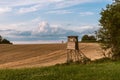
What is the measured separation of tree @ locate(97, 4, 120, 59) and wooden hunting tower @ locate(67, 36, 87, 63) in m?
2.23

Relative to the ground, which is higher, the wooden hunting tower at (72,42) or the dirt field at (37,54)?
the wooden hunting tower at (72,42)

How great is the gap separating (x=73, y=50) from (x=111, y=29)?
12.3ft

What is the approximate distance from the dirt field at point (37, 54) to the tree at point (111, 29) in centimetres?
398

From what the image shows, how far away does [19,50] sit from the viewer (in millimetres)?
52562

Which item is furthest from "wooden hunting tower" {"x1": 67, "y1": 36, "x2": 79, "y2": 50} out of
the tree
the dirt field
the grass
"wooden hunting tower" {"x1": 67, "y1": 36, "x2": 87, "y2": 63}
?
the grass

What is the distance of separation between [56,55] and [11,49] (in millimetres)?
10370

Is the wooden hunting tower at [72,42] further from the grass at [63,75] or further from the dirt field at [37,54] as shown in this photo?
the grass at [63,75]

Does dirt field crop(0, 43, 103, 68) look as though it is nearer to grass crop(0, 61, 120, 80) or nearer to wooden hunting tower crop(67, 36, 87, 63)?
wooden hunting tower crop(67, 36, 87, 63)

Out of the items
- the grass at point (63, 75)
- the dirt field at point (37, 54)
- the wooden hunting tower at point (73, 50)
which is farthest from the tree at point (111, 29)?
the grass at point (63, 75)

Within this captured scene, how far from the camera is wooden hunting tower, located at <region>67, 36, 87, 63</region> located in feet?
117

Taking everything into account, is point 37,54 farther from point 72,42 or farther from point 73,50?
point 72,42

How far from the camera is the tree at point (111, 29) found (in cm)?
3558

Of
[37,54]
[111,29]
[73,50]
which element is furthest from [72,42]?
[37,54]

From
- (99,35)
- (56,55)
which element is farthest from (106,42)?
(56,55)
